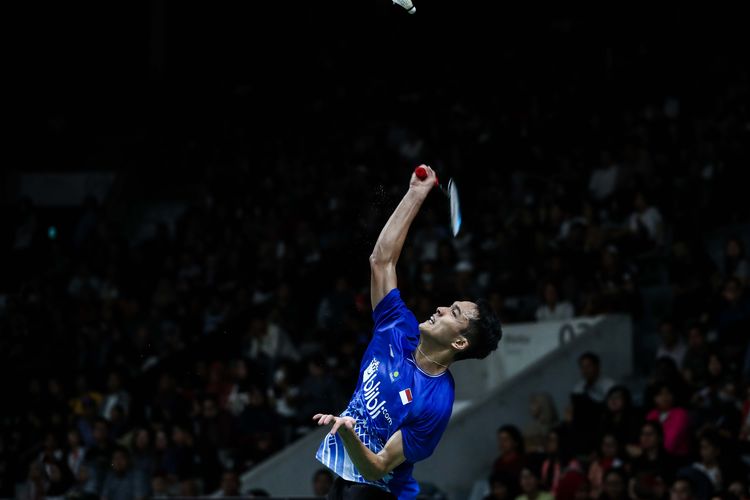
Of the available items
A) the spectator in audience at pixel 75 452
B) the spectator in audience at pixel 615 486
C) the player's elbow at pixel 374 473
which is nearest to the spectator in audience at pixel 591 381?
the spectator in audience at pixel 615 486

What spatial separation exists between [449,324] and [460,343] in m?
0.12

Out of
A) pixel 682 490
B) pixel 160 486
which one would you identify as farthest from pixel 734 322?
pixel 160 486

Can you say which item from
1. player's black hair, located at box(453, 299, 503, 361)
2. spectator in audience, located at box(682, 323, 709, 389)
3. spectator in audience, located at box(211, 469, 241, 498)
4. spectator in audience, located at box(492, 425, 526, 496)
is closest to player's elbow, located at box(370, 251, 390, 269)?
player's black hair, located at box(453, 299, 503, 361)

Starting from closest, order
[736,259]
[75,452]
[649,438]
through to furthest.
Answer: [649,438] → [736,259] → [75,452]

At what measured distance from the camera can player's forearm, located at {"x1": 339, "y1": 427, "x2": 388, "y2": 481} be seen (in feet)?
22.7

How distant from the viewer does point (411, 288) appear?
16.6 meters

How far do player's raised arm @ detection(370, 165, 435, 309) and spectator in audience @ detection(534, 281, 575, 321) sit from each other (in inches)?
314

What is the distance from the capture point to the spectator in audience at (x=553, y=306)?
1564cm

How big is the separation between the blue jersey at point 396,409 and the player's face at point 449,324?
0.21 metres

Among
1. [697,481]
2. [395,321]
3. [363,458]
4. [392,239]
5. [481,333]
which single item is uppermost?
[392,239]

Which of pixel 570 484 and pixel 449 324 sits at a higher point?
pixel 449 324

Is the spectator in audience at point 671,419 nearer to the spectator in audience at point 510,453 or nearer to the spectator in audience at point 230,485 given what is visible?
the spectator in audience at point 510,453

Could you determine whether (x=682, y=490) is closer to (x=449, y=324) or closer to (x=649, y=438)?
(x=649, y=438)

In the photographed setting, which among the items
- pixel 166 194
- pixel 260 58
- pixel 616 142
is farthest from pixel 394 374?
pixel 260 58
